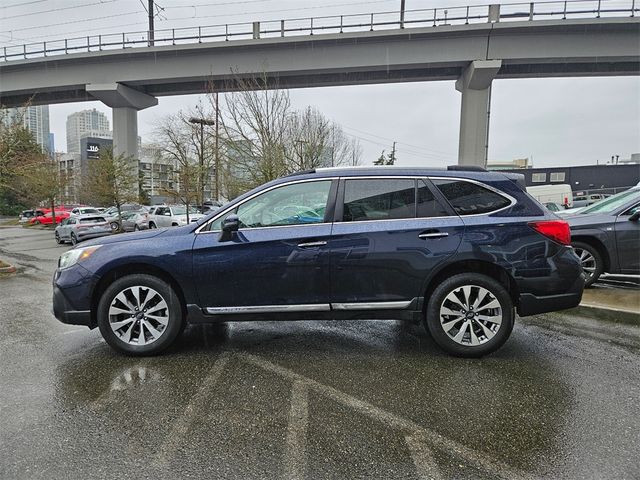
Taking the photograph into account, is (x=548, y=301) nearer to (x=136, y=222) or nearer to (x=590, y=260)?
(x=590, y=260)

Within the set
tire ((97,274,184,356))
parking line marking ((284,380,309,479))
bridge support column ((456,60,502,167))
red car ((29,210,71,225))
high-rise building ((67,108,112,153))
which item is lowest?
red car ((29,210,71,225))

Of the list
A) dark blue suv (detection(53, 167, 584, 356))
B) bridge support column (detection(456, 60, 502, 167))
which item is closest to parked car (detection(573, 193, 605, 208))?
bridge support column (detection(456, 60, 502, 167))

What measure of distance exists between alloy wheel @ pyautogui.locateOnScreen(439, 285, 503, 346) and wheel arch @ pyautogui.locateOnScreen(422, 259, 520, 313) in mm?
159

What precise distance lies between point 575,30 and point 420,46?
803 cm

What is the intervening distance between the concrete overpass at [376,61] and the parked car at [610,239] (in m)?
16.7

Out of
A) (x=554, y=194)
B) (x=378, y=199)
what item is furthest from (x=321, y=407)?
(x=554, y=194)

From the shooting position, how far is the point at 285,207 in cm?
414

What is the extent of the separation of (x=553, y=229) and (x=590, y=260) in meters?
3.51

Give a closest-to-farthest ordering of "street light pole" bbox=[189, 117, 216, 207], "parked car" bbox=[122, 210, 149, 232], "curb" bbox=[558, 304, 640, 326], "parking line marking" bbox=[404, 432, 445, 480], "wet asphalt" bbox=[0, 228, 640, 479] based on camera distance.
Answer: "parking line marking" bbox=[404, 432, 445, 480] < "wet asphalt" bbox=[0, 228, 640, 479] < "curb" bbox=[558, 304, 640, 326] < "street light pole" bbox=[189, 117, 216, 207] < "parked car" bbox=[122, 210, 149, 232]

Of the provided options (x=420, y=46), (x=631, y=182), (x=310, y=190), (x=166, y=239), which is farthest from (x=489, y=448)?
(x=631, y=182)

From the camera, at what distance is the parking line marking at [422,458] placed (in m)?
2.33

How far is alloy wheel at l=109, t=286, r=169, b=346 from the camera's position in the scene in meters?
4.04

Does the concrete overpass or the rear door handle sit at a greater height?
the concrete overpass

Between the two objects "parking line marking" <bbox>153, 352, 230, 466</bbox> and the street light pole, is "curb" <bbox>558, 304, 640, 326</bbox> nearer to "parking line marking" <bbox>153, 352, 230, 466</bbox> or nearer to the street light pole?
"parking line marking" <bbox>153, 352, 230, 466</bbox>
